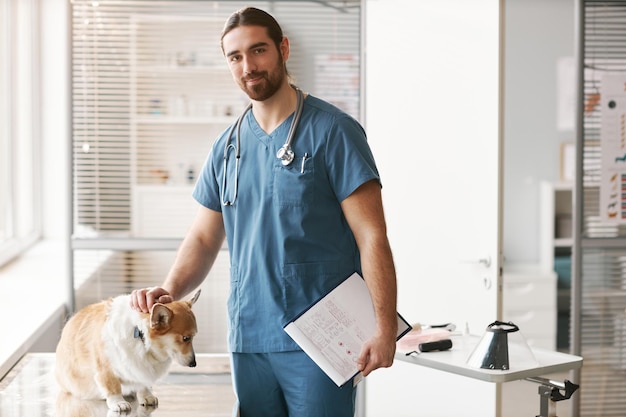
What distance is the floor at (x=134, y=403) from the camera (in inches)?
79.6

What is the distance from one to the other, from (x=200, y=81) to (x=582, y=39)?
5.38ft

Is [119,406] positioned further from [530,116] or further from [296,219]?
[530,116]

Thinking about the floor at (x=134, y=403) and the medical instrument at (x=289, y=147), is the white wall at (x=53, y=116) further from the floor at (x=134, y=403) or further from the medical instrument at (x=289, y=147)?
the medical instrument at (x=289, y=147)

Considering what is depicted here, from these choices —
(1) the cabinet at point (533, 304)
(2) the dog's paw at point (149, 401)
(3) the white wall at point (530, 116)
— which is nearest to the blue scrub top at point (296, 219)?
(2) the dog's paw at point (149, 401)

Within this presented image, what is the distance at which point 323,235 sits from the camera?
2068 mm

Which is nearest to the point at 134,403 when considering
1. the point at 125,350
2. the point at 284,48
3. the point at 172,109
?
the point at 125,350

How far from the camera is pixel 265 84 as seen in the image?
205 cm

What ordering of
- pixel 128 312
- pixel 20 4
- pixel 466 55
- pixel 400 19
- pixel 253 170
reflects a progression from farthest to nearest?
pixel 20 4 → pixel 400 19 → pixel 466 55 → pixel 253 170 → pixel 128 312

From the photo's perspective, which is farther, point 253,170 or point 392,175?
point 392,175

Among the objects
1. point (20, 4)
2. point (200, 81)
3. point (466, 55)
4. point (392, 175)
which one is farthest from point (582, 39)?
point (20, 4)

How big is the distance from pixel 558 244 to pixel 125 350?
12.8 feet

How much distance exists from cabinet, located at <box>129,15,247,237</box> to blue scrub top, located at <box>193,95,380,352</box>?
1.86m

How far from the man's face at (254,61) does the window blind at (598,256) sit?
2032 mm

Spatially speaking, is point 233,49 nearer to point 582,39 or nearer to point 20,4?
point 582,39
